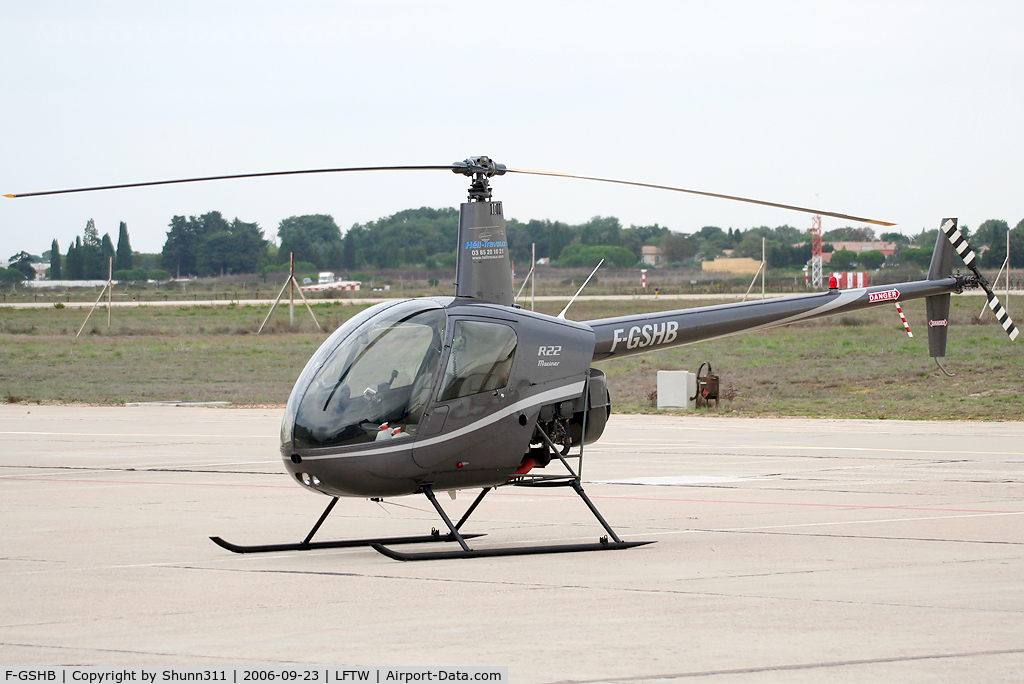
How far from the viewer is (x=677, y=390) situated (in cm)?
2361

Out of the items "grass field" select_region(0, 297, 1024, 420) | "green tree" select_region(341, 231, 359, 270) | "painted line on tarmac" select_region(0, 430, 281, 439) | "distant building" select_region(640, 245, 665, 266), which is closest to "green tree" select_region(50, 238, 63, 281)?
"green tree" select_region(341, 231, 359, 270)

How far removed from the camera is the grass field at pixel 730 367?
2409cm

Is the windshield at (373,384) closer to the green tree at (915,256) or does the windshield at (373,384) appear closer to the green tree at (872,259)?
the green tree at (915,256)

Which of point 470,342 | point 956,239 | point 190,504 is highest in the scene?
point 956,239

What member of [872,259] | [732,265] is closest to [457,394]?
[732,265]

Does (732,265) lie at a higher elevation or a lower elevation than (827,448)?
higher

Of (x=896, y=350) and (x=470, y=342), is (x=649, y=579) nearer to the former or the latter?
(x=470, y=342)

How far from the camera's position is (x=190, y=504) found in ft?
39.7

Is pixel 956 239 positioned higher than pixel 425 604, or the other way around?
pixel 956 239

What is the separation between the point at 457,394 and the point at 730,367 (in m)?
22.9

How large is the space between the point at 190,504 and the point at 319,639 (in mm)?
6325

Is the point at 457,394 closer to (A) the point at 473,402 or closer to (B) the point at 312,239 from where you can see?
(A) the point at 473,402

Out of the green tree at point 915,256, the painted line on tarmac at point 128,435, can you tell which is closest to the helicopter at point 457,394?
the painted line on tarmac at point 128,435

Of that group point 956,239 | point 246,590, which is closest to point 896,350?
point 956,239
